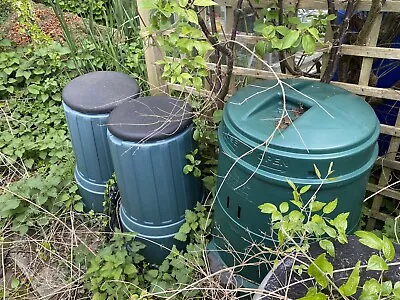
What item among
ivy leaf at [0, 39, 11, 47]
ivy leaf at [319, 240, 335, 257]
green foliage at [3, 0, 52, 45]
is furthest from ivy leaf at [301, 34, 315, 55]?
ivy leaf at [0, 39, 11, 47]

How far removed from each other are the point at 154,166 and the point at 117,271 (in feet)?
1.80

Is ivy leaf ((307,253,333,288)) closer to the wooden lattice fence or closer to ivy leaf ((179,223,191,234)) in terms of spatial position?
the wooden lattice fence

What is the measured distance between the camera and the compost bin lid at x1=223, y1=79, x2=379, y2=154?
1371 mm

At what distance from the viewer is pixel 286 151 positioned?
137cm

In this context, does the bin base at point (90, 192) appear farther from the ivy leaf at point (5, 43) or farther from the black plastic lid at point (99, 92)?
the ivy leaf at point (5, 43)

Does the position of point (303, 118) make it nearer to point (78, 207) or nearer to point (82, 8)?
point (78, 207)

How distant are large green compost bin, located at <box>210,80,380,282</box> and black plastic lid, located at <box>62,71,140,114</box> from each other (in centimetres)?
80

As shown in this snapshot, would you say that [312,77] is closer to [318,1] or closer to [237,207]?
[318,1]

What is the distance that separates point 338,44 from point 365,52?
0.40 feet

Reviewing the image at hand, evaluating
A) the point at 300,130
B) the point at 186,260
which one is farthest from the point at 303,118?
the point at 186,260

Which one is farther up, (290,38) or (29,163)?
(290,38)

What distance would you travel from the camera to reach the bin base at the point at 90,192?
244 centimetres

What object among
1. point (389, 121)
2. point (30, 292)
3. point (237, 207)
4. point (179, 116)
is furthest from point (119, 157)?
point (389, 121)

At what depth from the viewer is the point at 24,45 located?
3.65 metres
